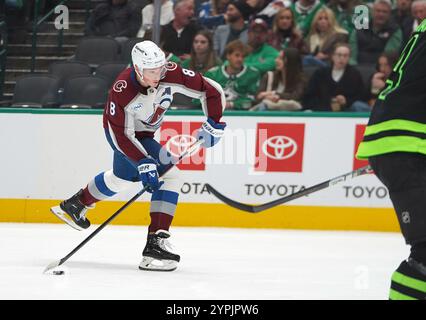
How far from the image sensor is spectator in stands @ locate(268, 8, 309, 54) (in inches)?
276

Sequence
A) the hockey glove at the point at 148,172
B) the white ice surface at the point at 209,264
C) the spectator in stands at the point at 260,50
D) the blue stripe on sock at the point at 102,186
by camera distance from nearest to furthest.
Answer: the white ice surface at the point at 209,264, the hockey glove at the point at 148,172, the blue stripe on sock at the point at 102,186, the spectator in stands at the point at 260,50

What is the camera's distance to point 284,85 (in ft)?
22.4

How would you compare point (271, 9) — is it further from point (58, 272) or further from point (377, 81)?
point (58, 272)

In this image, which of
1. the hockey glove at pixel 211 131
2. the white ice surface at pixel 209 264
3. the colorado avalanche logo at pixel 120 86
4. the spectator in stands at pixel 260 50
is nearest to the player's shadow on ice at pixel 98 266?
the white ice surface at pixel 209 264

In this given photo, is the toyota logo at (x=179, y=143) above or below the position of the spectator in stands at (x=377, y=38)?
below

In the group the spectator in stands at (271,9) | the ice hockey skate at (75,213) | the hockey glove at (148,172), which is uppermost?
the spectator in stands at (271,9)

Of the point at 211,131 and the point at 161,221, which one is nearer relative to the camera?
the point at 161,221

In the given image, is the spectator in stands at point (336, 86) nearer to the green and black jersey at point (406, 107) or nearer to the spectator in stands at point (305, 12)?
the spectator in stands at point (305, 12)

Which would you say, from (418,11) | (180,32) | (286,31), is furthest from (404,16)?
(180,32)

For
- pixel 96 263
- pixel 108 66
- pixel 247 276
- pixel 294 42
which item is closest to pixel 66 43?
pixel 108 66

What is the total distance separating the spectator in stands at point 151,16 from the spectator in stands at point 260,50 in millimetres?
587

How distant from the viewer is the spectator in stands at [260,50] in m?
6.91

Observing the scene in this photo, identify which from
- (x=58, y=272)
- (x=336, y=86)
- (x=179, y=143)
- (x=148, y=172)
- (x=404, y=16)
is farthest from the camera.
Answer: (x=404, y=16)

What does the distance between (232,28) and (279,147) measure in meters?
0.98
